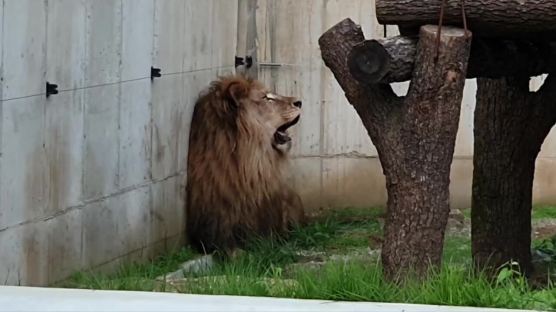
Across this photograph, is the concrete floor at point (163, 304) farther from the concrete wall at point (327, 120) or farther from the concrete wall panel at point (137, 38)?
the concrete wall at point (327, 120)

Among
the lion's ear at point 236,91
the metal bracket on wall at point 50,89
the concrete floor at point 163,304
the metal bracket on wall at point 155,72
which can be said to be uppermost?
the metal bracket on wall at point 155,72

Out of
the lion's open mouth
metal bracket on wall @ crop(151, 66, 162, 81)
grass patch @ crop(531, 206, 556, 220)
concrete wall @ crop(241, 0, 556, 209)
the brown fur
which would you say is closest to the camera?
metal bracket on wall @ crop(151, 66, 162, 81)

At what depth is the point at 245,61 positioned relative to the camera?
35.1ft

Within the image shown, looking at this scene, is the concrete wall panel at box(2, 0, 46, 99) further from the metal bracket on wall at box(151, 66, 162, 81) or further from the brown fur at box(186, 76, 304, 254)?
the brown fur at box(186, 76, 304, 254)

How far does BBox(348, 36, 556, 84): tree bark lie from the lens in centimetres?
552

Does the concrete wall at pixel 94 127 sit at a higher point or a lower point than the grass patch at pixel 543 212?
higher

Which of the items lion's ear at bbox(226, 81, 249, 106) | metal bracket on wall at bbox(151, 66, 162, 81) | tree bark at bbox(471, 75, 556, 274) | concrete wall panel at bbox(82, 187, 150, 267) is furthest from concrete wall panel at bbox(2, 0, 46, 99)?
lion's ear at bbox(226, 81, 249, 106)

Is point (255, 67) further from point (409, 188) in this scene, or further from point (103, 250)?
point (409, 188)

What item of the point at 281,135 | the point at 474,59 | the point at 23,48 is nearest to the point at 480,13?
the point at 474,59

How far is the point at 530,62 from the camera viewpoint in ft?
21.3

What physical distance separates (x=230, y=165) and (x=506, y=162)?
2.74 metres

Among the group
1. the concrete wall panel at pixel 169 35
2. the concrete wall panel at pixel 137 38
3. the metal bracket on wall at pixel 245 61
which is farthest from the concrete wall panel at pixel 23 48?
the metal bracket on wall at pixel 245 61

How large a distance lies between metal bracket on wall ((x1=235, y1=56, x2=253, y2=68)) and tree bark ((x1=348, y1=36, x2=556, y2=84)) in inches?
167

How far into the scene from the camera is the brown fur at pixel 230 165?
9.34 meters
